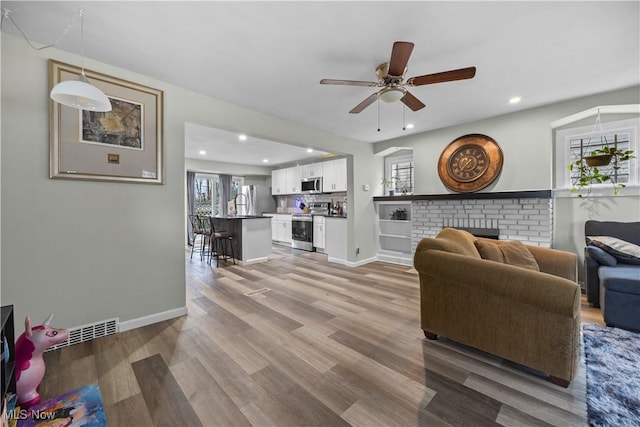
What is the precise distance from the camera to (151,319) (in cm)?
255

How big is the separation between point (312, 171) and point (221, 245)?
301cm

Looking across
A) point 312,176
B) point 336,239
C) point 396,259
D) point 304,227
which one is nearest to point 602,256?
point 396,259

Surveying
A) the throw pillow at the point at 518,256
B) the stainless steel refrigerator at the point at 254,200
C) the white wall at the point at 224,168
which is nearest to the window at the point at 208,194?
the stainless steel refrigerator at the point at 254,200

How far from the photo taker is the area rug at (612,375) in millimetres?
1381

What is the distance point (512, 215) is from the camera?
377cm

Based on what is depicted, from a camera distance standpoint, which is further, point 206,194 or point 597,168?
point 206,194

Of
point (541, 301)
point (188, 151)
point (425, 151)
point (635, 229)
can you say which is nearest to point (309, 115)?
point (425, 151)

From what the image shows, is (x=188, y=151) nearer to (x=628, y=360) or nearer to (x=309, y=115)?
(x=309, y=115)

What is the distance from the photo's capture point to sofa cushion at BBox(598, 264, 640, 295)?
2.23 m

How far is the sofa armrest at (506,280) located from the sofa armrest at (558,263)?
736mm

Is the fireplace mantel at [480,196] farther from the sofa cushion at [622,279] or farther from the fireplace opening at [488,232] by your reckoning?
the sofa cushion at [622,279]

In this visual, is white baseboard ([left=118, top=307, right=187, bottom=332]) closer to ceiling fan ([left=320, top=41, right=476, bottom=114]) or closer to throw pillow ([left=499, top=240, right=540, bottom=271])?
ceiling fan ([left=320, top=41, right=476, bottom=114])

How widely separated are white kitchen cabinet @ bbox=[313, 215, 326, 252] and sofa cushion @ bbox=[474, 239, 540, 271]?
13.8 ft

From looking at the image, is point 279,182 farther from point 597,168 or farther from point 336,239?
point 597,168
